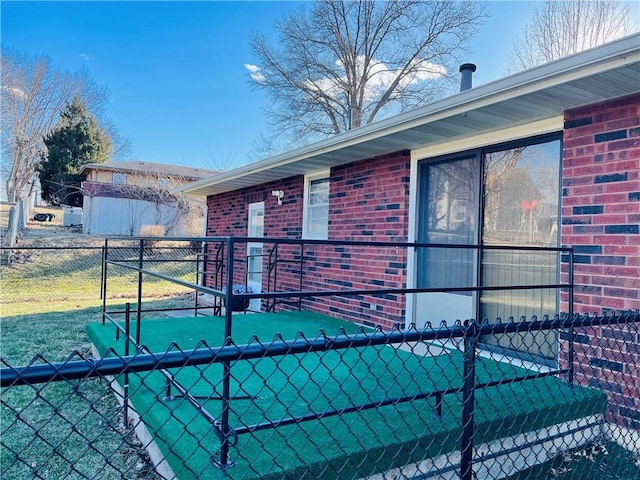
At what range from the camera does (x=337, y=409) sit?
254 centimetres

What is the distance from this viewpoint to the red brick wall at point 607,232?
2990 millimetres

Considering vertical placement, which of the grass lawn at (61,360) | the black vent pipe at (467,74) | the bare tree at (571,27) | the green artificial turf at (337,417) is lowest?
the grass lawn at (61,360)

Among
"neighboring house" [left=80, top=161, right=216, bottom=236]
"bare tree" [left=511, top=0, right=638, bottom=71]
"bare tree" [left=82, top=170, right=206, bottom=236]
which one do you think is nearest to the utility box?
"neighboring house" [left=80, top=161, right=216, bottom=236]

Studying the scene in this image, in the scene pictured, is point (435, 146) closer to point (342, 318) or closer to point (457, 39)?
point (342, 318)

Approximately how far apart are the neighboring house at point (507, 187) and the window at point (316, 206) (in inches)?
1.5

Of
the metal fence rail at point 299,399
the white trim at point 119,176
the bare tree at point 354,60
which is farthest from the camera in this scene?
the white trim at point 119,176

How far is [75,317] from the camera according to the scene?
7289 millimetres

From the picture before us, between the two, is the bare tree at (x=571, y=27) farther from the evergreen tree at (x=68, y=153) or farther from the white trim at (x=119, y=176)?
the evergreen tree at (x=68, y=153)

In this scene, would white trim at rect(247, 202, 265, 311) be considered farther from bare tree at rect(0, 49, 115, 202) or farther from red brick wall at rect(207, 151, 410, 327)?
bare tree at rect(0, 49, 115, 202)

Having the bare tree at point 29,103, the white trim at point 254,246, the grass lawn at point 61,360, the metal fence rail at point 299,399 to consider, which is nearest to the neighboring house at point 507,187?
the metal fence rail at point 299,399

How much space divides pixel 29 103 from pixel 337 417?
24.9m

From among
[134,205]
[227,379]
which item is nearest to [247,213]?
[227,379]

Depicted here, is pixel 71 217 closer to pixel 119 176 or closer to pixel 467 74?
pixel 119 176

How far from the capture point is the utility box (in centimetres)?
2197
